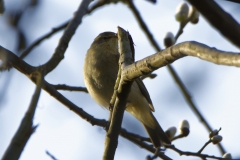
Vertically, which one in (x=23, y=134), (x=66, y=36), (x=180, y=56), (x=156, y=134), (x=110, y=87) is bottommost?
(x=23, y=134)

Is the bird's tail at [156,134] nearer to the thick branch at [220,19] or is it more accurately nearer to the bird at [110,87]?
the bird at [110,87]

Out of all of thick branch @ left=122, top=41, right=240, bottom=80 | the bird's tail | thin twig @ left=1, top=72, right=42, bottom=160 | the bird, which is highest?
the bird

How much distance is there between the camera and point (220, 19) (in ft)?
4.92

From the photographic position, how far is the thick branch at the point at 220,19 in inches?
57.9

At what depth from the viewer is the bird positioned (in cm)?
518

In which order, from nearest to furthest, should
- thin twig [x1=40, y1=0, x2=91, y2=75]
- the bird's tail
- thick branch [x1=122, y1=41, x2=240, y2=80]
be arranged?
thick branch [x1=122, y1=41, x2=240, y2=80]
thin twig [x1=40, y1=0, x2=91, y2=75]
the bird's tail

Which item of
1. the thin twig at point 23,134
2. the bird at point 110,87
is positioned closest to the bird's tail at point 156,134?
the bird at point 110,87

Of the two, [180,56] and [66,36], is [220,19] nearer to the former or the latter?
[180,56]

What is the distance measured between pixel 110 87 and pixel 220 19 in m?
3.74

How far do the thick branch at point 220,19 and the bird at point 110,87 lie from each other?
3422 millimetres

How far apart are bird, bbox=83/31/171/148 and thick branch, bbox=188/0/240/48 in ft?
11.2

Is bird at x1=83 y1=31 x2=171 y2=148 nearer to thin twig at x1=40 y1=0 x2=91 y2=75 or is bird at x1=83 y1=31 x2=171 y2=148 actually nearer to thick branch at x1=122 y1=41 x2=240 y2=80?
thin twig at x1=40 y1=0 x2=91 y2=75

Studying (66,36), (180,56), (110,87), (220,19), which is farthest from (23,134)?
(110,87)

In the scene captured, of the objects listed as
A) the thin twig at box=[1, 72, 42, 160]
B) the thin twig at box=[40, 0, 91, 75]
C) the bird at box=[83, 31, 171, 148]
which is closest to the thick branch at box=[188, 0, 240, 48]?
the thin twig at box=[1, 72, 42, 160]
